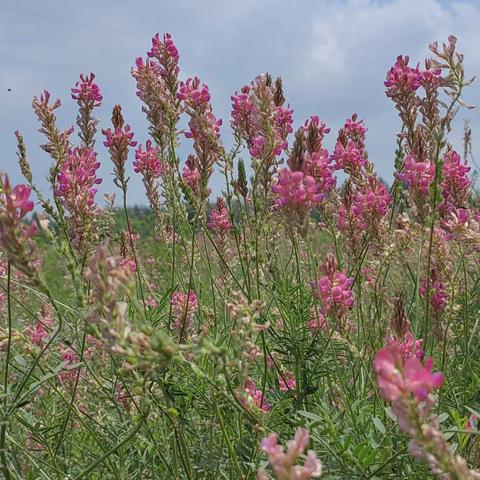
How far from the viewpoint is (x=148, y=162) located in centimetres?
377

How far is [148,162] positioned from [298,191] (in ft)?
6.41

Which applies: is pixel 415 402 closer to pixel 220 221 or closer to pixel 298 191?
pixel 298 191

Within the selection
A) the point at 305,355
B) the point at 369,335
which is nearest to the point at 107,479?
the point at 305,355

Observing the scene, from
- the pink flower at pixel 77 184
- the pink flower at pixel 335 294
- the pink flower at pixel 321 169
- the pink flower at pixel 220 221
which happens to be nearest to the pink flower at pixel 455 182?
the pink flower at pixel 321 169

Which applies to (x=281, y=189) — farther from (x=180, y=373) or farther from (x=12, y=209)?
(x=180, y=373)

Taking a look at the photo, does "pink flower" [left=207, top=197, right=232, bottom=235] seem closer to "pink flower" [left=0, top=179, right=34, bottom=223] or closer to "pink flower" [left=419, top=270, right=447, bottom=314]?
"pink flower" [left=419, top=270, right=447, bottom=314]

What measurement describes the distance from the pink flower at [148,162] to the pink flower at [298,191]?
1857 millimetres

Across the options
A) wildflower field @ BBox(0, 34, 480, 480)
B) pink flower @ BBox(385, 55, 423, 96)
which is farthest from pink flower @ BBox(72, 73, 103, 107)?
pink flower @ BBox(385, 55, 423, 96)

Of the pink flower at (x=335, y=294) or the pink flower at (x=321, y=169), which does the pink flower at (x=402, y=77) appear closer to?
the pink flower at (x=321, y=169)

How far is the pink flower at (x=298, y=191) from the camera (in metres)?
1.92

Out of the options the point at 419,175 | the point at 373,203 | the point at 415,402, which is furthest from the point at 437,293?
the point at 415,402

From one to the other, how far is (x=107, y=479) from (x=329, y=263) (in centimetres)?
117

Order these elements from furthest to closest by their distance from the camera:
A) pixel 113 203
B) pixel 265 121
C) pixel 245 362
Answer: pixel 113 203 < pixel 265 121 < pixel 245 362

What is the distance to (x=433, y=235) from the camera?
2613 millimetres
